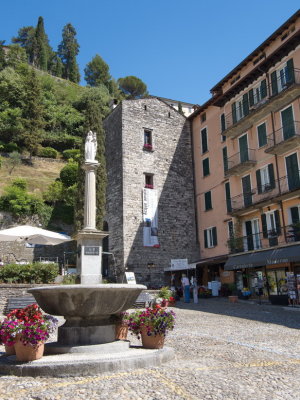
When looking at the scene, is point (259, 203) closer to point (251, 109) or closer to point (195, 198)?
point (251, 109)

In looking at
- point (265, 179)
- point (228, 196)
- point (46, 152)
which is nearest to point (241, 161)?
point (265, 179)

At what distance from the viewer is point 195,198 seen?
30.4m

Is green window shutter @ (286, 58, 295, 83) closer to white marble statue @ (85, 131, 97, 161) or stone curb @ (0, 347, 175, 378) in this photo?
white marble statue @ (85, 131, 97, 161)

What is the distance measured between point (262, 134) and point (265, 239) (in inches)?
258

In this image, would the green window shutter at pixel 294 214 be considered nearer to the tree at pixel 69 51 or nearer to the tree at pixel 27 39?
the tree at pixel 69 51

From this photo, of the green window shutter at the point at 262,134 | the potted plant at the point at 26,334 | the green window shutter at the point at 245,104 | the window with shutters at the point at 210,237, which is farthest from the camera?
the window with shutters at the point at 210,237

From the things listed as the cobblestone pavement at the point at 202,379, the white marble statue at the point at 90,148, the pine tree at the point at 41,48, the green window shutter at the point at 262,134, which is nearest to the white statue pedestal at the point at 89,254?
the white marble statue at the point at 90,148

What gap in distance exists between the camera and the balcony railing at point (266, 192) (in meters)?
20.9

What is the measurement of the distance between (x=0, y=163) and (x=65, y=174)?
29.1 ft

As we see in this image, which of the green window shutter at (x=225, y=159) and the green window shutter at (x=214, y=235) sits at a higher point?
the green window shutter at (x=225, y=159)

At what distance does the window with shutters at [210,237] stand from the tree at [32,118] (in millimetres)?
27573

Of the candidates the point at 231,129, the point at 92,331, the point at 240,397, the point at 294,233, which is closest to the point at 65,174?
the point at 231,129

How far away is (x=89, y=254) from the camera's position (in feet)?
40.1

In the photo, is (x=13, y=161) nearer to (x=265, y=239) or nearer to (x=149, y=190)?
(x=149, y=190)
